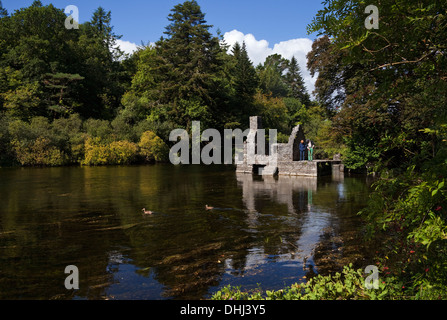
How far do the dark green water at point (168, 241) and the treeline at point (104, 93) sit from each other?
73.4 feet

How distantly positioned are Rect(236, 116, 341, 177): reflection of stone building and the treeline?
7655 millimetres

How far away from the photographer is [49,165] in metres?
39.2

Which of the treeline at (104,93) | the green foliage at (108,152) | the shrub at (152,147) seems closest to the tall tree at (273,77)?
the treeline at (104,93)

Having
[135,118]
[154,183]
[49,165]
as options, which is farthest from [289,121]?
[154,183]

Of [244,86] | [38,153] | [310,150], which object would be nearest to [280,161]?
[310,150]

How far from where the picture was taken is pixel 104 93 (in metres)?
58.1

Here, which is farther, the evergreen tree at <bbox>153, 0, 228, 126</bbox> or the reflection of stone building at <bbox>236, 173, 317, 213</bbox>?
the evergreen tree at <bbox>153, 0, 228, 126</bbox>

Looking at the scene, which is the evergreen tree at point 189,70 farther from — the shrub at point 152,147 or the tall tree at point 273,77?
the tall tree at point 273,77

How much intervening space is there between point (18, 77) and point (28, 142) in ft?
44.6

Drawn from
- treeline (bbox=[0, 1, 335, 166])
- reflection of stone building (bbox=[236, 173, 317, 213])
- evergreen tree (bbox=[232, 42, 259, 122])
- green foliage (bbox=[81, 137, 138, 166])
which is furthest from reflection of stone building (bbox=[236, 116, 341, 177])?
evergreen tree (bbox=[232, 42, 259, 122])

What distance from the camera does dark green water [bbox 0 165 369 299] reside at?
686cm

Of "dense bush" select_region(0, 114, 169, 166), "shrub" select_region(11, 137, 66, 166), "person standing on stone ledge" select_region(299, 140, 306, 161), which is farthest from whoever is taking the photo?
"dense bush" select_region(0, 114, 169, 166)

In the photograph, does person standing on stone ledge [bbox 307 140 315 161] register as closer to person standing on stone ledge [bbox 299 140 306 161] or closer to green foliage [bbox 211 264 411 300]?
person standing on stone ledge [bbox 299 140 306 161]

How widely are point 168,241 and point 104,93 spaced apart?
5352 cm
